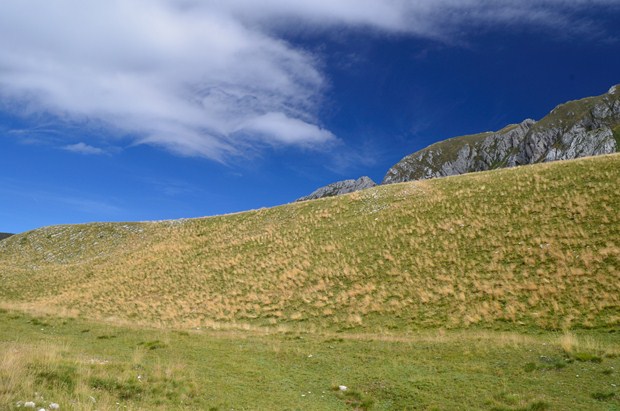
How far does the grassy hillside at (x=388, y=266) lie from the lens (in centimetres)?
2670

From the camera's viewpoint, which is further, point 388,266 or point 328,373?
point 388,266

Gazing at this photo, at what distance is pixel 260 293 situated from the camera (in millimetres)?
38062

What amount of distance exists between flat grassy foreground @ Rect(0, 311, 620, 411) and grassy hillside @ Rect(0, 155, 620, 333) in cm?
492

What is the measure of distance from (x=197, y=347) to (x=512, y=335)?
56.2 feet

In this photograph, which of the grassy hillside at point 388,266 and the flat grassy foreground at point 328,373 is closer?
the flat grassy foreground at point 328,373

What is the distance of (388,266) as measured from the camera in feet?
119

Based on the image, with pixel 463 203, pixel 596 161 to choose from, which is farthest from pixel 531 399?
pixel 596 161

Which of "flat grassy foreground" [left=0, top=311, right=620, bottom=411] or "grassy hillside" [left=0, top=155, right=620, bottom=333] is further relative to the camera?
"grassy hillside" [left=0, top=155, right=620, bottom=333]

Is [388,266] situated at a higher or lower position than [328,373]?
higher

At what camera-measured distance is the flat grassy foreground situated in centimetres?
1221

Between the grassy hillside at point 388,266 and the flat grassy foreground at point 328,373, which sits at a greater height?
the grassy hillside at point 388,266

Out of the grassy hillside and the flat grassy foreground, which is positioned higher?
the grassy hillside

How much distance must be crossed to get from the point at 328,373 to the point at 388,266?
67.2ft

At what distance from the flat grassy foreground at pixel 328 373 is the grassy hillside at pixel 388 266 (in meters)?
4.92
